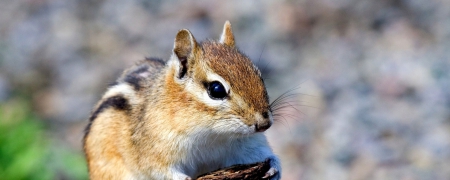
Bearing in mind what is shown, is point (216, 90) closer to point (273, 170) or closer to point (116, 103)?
point (273, 170)

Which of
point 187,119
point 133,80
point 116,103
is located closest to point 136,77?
point 133,80

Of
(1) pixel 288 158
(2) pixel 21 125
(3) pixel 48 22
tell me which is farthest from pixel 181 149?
(3) pixel 48 22

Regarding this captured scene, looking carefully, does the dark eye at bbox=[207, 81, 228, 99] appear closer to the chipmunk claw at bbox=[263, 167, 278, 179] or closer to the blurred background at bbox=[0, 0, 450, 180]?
the chipmunk claw at bbox=[263, 167, 278, 179]

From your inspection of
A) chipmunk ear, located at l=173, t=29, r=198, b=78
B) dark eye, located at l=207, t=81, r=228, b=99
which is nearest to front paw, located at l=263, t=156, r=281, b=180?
dark eye, located at l=207, t=81, r=228, b=99

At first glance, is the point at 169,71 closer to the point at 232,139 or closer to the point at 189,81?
the point at 189,81

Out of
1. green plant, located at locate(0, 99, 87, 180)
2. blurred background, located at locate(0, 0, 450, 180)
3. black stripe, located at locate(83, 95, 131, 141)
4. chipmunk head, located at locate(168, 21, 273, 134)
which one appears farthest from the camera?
blurred background, located at locate(0, 0, 450, 180)

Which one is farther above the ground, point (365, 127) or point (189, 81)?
point (365, 127)

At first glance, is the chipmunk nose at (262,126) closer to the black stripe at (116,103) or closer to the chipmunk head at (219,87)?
the chipmunk head at (219,87)
